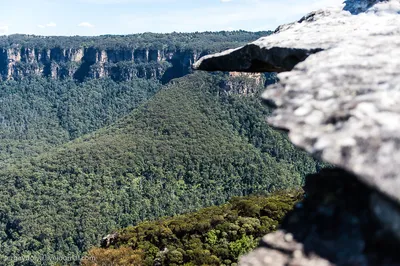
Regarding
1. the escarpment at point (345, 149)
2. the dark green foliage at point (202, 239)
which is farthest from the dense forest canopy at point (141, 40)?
the escarpment at point (345, 149)

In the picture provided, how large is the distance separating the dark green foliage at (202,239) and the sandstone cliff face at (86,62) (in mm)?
107392

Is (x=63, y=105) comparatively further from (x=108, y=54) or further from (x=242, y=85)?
(x=242, y=85)

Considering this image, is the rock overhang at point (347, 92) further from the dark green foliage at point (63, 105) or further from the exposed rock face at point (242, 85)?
the dark green foliage at point (63, 105)

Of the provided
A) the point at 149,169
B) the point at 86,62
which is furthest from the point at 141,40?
the point at 149,169

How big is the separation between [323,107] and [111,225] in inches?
2354

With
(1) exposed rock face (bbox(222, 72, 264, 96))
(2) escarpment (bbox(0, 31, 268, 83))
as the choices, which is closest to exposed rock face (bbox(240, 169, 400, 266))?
(1) exposed rock face (bbox(222, 72, 264, 96))

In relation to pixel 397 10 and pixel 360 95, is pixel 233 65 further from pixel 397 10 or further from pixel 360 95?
pixel 360 95

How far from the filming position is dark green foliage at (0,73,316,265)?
2360 inches

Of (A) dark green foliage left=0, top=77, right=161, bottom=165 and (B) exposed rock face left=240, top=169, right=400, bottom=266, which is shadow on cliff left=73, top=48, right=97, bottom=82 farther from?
(B) exposed rock face left=240, top=169, right=400, bottom=266

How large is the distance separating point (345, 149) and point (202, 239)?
18947 mm

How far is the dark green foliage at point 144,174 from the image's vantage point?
59938 mm

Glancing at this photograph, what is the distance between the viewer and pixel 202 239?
68.1 ft

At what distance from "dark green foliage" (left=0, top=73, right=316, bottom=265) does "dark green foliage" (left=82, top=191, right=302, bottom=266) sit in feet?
111

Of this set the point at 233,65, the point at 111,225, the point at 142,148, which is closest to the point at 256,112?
the point at 142,148
